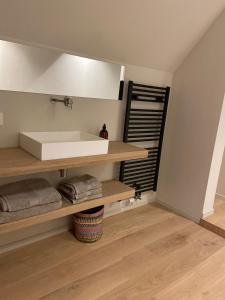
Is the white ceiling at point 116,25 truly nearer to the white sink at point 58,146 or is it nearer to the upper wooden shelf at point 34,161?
the white sink at point 58,146

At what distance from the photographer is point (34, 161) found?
1544 mm

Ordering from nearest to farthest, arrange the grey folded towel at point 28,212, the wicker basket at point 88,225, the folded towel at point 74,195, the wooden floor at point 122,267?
1. the grey folded towel at point 28,212
2. the wooden floor at point 122,267
3. the folded towel at point 74,195
4. the wicker basket at point 88,225

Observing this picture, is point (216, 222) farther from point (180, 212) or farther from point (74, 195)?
point (74, 195)

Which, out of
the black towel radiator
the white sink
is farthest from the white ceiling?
the white sink

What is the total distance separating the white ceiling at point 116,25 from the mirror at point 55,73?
8 cm

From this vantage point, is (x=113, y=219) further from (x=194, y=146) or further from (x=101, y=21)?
(x=101, y=21)

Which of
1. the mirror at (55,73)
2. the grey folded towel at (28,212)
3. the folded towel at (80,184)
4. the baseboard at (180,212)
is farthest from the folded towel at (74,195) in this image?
the baseboard at (180,212)

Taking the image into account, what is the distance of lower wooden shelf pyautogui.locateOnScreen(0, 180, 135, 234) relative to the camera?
1.56m

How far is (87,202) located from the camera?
1.92 m

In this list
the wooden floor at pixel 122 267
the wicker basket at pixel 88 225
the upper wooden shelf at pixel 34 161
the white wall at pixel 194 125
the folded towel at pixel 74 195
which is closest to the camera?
the upper wooden shelf at pixel 34 161

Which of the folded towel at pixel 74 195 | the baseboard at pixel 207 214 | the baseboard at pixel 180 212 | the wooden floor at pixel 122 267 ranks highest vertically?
the folded towel at pixel 74 195

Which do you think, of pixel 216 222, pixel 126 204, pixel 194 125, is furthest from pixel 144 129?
pixel 216 222

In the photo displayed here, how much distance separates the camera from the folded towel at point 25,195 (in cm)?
157

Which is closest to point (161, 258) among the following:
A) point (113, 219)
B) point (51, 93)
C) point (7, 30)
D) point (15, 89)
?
point (113, 219)
